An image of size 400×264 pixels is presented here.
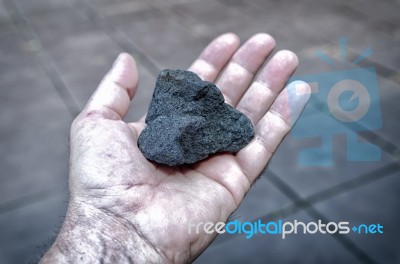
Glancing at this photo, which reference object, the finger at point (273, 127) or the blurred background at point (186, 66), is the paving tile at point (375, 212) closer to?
the blurred background at point (186, 66)

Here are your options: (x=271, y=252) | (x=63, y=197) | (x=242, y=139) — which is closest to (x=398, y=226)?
(x=271, y=252)

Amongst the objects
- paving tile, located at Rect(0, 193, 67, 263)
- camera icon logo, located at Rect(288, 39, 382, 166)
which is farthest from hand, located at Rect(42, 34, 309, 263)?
camera icon logo, located at Rect(288, 39, 382, 166)

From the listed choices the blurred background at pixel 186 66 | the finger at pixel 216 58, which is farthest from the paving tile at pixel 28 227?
the finger at pixel 216 58

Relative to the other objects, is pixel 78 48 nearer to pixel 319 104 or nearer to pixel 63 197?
pixel 63 197

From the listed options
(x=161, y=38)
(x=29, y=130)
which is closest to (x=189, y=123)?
(x=29, y=130)

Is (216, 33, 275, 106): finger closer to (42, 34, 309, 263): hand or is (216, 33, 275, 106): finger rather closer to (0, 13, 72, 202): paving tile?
(42, 34, 309, 263): hand
